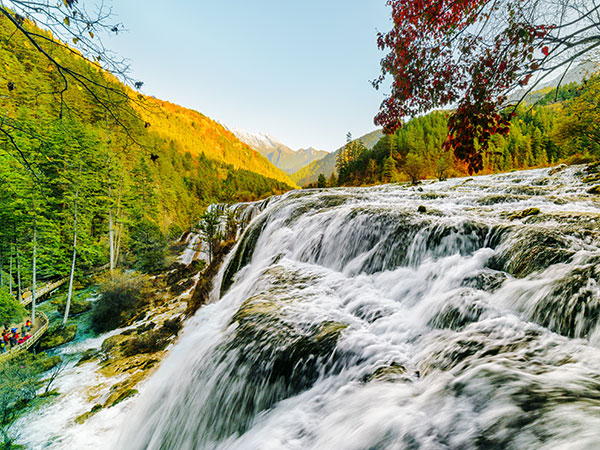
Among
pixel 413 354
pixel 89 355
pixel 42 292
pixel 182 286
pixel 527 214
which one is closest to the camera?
pixel 413 354

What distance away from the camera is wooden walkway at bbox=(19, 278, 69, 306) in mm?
15727

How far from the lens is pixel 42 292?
17.8 metres

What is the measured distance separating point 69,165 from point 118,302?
15.6m

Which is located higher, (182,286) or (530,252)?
(530,252)

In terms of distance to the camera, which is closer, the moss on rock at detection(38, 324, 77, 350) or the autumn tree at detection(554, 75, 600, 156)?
the moss on rock at detection(38, 324, 77, 350)

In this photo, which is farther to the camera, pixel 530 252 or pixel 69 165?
pixel 530 252

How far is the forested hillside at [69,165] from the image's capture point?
2362 mm

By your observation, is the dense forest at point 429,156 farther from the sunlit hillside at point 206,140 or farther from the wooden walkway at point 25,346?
the sunlit hillside at point 206,140

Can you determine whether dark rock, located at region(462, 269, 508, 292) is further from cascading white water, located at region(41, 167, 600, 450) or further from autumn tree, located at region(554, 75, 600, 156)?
autumn tree, located at region(554, 75, 600, 156)

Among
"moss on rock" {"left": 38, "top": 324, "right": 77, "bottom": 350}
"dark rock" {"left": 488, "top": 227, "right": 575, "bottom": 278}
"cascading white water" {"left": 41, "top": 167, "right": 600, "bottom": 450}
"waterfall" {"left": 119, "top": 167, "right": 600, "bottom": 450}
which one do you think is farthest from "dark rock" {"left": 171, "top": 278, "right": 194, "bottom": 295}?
"dark rock" {"left": 488, "top": 227, "right": 575, "bottom": 278}

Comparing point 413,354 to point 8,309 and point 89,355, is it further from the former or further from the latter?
point 8,309

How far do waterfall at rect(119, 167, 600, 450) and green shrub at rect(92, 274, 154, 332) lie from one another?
12.1 meters

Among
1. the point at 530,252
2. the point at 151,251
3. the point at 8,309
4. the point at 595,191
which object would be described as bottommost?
the point at 8,309

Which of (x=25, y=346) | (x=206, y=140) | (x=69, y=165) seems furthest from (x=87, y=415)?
(x=206, y=140)
